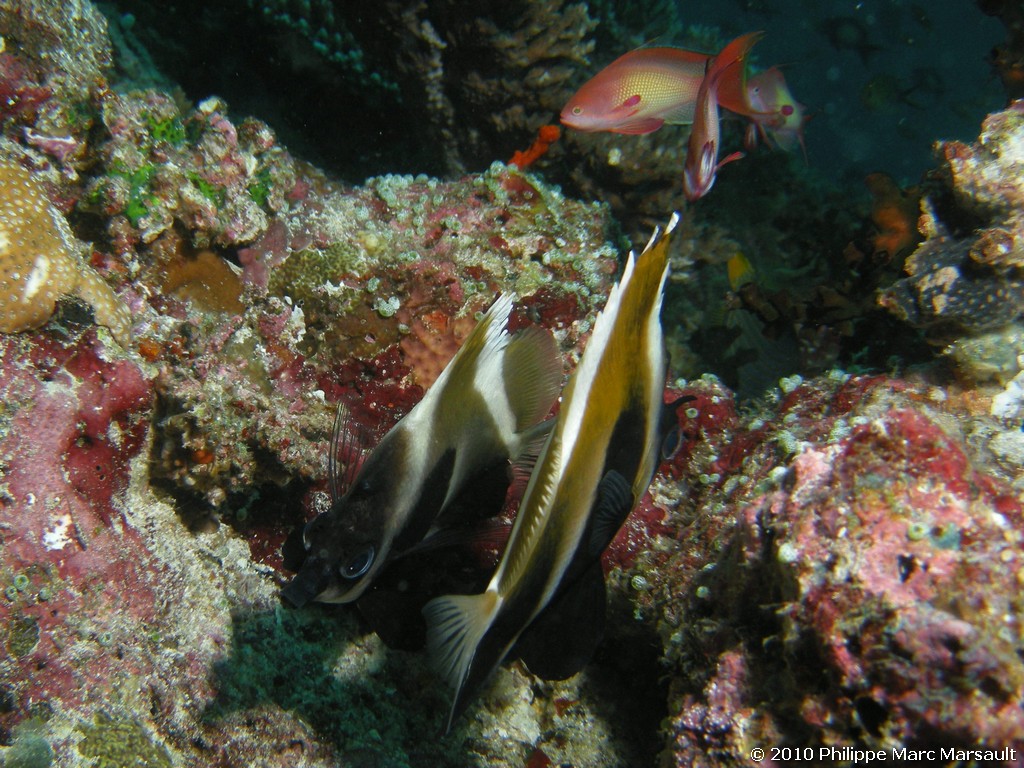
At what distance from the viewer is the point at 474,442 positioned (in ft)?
7.02

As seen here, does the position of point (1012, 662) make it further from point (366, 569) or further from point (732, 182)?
point (732, 182)

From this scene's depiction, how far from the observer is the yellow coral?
2.35m

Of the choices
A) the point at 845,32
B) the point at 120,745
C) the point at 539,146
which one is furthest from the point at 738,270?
the point at 845,32

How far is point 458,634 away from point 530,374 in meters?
1.10

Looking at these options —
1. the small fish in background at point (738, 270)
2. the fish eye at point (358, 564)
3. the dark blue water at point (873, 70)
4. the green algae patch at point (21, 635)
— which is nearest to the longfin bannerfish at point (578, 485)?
the fish eye at point (358, 564)

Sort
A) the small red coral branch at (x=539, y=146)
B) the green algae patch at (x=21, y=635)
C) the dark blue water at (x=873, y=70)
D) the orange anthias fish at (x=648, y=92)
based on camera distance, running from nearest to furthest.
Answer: the green algae patch at (x=21, y=635) < the orange anthias fish at (x=648, y=92) < the small red coral branch at (x=539, y=146) < the dark blue water at (x=873, y=70)

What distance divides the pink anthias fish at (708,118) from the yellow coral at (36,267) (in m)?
3.26

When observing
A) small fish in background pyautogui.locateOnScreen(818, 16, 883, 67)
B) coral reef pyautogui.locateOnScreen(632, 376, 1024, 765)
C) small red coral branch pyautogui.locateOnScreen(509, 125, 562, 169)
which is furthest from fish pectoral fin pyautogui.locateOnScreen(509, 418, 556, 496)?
small fish in background pyautogui.locateOnScreen(818, 16, 883, 67)

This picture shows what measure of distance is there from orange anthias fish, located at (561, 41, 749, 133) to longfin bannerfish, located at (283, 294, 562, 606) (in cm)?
230

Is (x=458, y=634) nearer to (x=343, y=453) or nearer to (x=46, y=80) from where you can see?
(x=343, y=453)

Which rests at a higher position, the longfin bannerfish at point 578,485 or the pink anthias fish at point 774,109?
the pink anthias fish at point 774,109

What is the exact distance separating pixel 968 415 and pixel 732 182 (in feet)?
17.6

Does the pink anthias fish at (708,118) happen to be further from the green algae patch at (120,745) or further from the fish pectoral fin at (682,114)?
the green algae patch at (120,745)

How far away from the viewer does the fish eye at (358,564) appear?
6.08 feet
